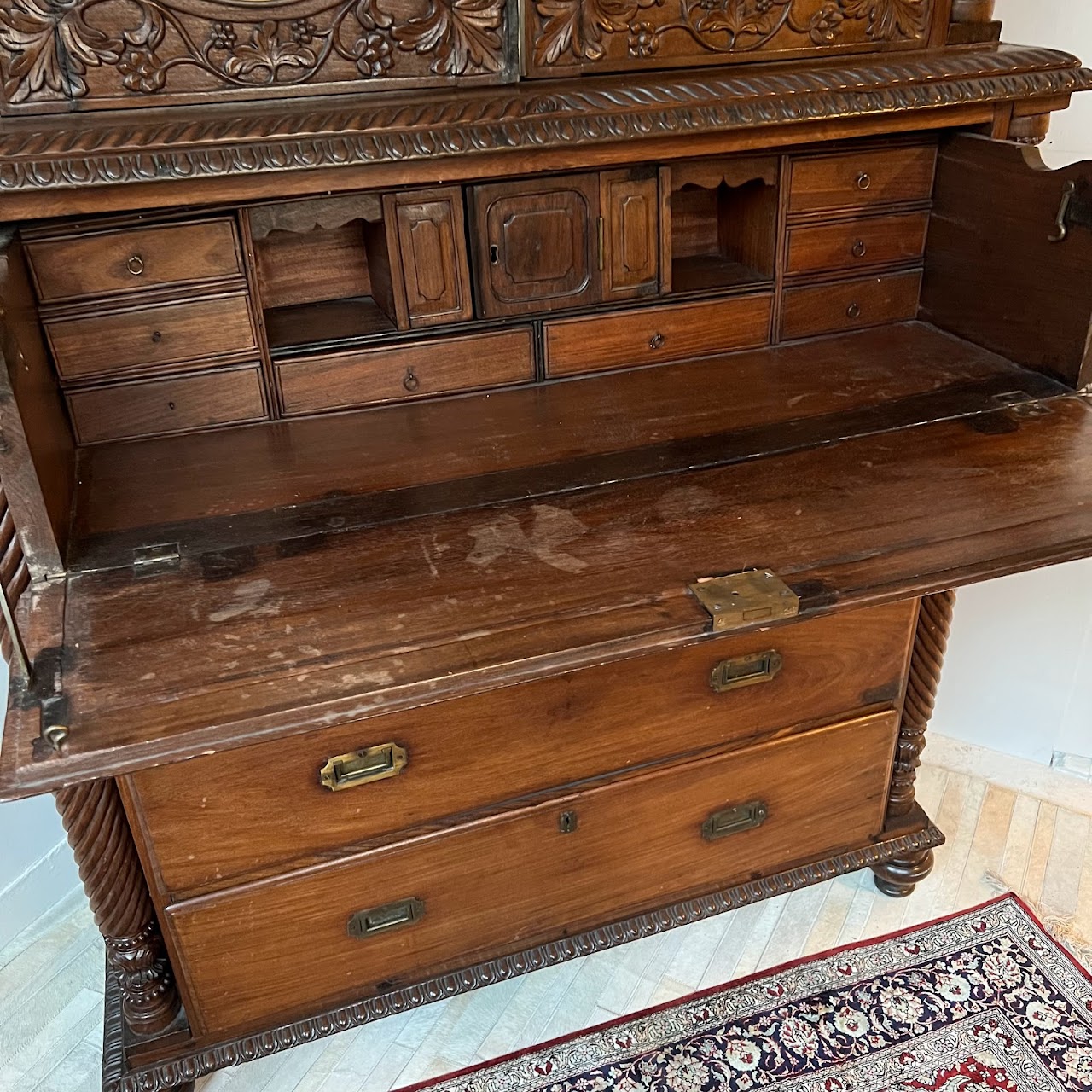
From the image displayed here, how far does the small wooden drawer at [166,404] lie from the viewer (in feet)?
4.83

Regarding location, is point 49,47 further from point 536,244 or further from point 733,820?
point 733,820

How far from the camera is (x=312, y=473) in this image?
4.68 feet

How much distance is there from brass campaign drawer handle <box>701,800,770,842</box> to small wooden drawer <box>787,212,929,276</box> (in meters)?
0.84

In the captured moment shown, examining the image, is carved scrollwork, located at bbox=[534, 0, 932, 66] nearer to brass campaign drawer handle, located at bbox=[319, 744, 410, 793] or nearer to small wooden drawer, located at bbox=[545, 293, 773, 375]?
small wooden drawer, located at bbox=[545, 293, 773, 375]

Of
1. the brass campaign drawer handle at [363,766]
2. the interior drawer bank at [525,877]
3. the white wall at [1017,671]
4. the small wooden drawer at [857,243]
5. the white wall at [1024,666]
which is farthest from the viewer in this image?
the white wall at [1024,666]

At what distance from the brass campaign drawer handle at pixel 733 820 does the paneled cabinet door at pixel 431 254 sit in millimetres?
820

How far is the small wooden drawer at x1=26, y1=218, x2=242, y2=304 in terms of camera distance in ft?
4.52

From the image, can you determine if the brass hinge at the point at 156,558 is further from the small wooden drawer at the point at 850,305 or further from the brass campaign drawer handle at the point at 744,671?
the small wooden drawer at the point at 850,305

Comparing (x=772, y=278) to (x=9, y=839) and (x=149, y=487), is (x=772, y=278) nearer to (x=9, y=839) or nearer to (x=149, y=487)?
(x=149, y=487)

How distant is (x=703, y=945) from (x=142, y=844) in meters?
0.99

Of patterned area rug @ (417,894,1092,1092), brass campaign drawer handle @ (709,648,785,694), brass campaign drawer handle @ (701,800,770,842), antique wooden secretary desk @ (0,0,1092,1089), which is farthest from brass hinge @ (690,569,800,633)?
patterned area rug @ (417,894,1092,1092)

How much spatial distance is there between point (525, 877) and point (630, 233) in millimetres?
947

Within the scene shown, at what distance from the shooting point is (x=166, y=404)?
150 centimetres

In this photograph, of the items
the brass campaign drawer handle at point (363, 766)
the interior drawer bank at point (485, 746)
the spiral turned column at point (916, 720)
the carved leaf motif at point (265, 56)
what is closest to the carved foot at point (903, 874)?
the spiral turned column at point (916, 720)
